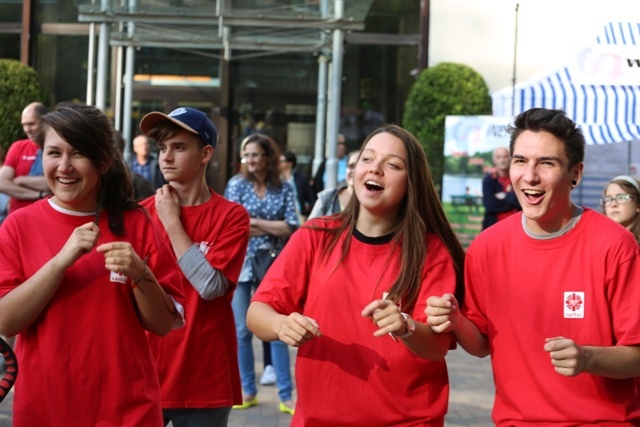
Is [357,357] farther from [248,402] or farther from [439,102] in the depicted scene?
[439,102]

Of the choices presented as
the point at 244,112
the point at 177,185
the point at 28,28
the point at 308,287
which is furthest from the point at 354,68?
the point at 308,287

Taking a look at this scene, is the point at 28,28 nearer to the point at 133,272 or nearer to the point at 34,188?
the point at 34,188

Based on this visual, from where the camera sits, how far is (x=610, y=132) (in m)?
9.91

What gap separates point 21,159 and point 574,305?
21.1ft

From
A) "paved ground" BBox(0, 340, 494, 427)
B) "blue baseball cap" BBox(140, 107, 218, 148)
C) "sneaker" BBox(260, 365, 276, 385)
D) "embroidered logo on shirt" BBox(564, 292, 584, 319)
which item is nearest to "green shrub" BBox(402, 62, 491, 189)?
"paved ground" BBox(0, 340, 494, 427)

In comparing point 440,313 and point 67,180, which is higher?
point 67,180

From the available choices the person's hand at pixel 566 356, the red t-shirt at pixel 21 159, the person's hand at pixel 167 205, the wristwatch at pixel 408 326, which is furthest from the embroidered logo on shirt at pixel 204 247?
the red t-shirt at pixel 21 159

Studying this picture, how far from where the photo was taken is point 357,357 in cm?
367

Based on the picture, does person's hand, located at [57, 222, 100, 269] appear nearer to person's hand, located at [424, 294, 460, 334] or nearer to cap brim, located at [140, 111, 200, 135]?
person's hand, located at [424, 294, 460, 334]

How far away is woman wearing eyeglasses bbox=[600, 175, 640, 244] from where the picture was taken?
6.54m

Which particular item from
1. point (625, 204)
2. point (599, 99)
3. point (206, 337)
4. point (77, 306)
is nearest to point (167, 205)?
point (206, 337)

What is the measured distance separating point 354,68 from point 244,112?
202 cm

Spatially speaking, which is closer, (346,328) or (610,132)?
(346,328)

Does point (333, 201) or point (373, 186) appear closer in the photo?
point (373, 186)
